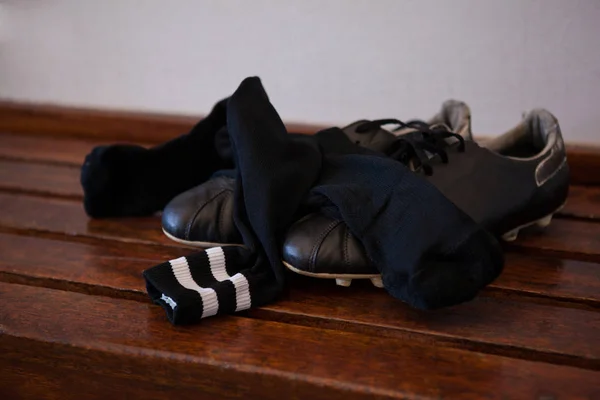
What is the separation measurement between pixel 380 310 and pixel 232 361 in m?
0.16

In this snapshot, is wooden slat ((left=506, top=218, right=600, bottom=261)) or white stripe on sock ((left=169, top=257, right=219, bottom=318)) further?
wooden slat ((left=506, top=218, right=600, bottom=261))

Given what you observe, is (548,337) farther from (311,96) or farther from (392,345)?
(311,96)

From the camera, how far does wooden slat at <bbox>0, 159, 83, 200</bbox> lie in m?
0.94

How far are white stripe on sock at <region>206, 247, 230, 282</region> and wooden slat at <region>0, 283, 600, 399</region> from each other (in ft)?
0.18

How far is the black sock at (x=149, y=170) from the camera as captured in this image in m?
0.83

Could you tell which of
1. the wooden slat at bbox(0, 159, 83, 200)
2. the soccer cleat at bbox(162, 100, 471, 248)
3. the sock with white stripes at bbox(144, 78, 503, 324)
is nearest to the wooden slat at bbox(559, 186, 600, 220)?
the sock with white stripes at bbox(144, 78, 503, 324)

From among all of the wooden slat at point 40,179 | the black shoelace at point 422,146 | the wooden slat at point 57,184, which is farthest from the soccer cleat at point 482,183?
the wooden slat at point 40,179

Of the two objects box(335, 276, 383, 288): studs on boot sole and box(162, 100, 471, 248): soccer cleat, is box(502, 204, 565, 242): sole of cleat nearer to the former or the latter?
box(335, 276, 383, 288): studs on boot sole

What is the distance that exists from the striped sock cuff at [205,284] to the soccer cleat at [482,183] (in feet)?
0.16

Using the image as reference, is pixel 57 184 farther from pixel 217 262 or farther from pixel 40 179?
pixel 217 262

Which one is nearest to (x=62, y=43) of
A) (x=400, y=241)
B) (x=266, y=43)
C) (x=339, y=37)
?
(x=266, y=43)

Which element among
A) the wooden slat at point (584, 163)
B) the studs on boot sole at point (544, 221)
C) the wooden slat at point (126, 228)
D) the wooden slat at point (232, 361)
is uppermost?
the wooden slat at point (584, 163)

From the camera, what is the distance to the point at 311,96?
1065 mm

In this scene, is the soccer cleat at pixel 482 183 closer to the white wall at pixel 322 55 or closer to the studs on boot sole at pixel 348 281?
the studs on boot sole at pixel 348 281
